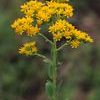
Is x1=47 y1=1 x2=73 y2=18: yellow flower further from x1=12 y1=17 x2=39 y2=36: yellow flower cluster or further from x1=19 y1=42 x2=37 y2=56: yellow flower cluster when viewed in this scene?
x1=19 y1=42 x2=37 y2=56: yellow flower cluster

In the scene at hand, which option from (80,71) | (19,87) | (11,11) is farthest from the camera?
(11,11)

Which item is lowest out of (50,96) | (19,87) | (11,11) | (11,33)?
(50,96)

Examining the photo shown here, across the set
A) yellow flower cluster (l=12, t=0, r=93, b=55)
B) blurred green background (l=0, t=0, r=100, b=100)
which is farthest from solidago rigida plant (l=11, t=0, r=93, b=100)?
blurred green background (l=0, t=0, r=100, b=100)

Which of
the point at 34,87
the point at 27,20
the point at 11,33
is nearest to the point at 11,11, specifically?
the point at 11,33

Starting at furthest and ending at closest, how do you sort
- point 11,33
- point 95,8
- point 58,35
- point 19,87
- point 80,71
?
1. point 95,8
2. point 11,33
3. point 80,71
4. point 19,87
5. point 58,35

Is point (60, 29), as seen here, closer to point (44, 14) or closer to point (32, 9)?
point (44, 14)

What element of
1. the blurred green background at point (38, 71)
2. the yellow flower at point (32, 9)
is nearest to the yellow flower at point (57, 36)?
the yellow flower at point (32, 9)

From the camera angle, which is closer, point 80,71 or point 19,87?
point 19,87

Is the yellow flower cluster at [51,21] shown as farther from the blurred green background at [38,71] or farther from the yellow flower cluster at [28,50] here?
the blurred green background at [38,71]

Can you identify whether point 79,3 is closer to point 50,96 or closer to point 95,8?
point 95,8
